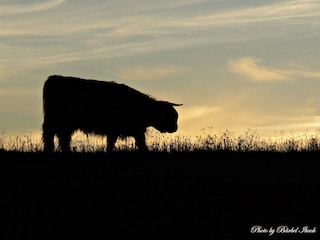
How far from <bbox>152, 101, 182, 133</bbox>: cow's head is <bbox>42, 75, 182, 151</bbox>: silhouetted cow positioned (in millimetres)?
656

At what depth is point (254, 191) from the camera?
12914 millimetres

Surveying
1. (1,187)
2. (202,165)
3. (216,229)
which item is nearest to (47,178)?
(1,187)

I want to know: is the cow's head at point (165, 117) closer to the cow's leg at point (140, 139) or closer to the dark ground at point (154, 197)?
the cow's leg at point (140, 139)

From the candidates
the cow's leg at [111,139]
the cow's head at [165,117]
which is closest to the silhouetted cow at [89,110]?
the cow's leg at [111,139]

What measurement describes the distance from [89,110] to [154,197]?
38.6ft

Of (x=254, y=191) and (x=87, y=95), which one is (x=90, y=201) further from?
(x=87, y=95)

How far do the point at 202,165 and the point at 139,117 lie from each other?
8749 mm

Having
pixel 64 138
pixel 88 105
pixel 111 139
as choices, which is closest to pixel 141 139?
pixel 111 139

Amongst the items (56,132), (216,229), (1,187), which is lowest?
(216,229)

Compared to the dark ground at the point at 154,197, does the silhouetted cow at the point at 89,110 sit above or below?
above

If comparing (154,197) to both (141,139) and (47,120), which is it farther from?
(47,120)

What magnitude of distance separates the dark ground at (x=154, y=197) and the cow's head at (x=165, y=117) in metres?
8.25

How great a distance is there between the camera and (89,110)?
23.8 meters

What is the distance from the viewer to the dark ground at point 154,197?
34.3 feet
